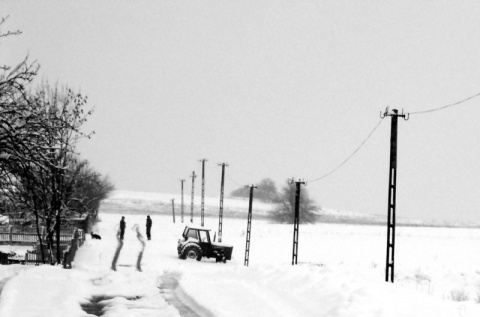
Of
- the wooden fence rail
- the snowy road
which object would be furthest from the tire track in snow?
the wooden fence rail

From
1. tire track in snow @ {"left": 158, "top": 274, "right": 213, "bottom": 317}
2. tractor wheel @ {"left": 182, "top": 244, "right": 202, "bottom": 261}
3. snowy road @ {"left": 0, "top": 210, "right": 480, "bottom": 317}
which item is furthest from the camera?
tractor wheel @ {"left": 182, "top": 244, "right": 202, "bottom": 261}

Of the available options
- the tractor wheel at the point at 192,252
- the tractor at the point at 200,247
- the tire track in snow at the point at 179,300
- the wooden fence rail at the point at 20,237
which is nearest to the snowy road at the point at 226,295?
the tire track in snow at the point at 179,300

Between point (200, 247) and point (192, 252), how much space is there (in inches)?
19.2

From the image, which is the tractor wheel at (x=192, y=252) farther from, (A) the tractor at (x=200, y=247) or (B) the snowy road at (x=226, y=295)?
(B) the snowy road at (x=226, y=295)

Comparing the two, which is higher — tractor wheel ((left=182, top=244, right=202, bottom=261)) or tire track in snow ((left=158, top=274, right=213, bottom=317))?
tire track in snow ((left=158, top=274, right=213, bottom=317))

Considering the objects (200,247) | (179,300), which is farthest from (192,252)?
(179,300)

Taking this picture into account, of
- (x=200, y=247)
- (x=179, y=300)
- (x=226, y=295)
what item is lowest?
(x=200, y=247)

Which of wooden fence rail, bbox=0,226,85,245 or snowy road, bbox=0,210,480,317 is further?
wooden fence rail, bbox=0,226,85,245

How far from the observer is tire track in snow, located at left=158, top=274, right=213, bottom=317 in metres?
10.8

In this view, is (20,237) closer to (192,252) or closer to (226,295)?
(192,252)

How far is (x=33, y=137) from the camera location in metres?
11.3

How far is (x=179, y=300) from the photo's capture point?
12.5 meters

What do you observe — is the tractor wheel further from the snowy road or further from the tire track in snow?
the tire track in snow

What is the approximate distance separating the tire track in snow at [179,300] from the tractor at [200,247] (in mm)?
13276
